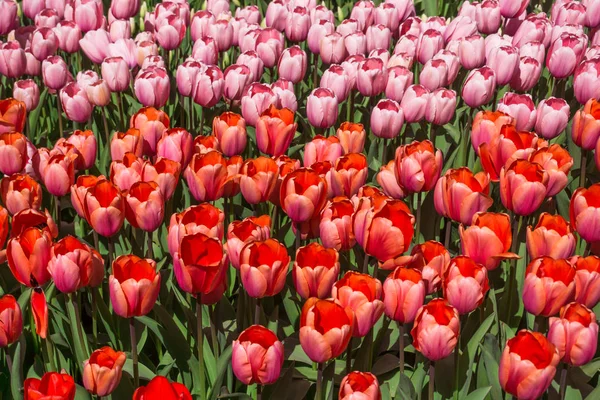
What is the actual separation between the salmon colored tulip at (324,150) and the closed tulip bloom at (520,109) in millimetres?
776

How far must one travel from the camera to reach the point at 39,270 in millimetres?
2072

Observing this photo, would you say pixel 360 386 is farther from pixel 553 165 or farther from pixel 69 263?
pixel 553 165

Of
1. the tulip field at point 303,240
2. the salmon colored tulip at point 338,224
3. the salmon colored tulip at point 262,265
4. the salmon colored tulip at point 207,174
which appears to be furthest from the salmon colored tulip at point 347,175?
the salmon colored tulip at point 262,265

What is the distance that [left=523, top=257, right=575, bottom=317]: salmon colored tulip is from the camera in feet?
6.42

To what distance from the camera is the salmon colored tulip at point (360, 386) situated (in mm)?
1752

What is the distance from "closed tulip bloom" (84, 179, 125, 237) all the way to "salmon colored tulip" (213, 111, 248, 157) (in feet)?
2.23

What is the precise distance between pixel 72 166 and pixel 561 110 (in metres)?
1.78

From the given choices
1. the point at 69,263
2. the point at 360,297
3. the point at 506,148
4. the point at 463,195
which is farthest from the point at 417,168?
the point at 69,263

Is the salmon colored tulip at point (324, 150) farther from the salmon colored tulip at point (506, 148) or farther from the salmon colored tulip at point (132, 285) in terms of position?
the salmon colored tulip at point (132, 285)

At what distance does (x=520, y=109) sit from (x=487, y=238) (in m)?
1.18

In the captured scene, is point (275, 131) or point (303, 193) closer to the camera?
point (303, 193)

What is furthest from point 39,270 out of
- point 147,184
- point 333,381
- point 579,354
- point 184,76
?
point 184,76

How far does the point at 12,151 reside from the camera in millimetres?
2734

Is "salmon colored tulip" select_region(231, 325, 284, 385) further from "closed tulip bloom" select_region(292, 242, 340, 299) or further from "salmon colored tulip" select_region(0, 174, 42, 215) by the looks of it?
"salmon colored tulip" select_region(0, 174, 42, 215)
